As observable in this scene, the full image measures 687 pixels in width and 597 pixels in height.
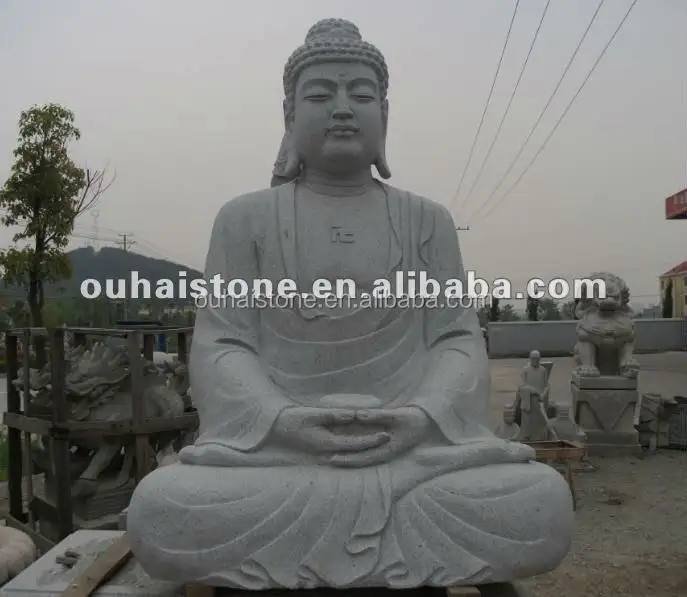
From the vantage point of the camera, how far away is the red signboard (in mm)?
18516

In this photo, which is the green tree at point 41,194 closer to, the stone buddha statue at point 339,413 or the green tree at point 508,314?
the stone buddha statue at point 339,413

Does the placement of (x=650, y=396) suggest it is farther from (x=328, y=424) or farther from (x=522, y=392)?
(x=328, y=424)

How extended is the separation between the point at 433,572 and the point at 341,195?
6.24 feet

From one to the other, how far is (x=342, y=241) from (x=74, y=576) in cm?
200

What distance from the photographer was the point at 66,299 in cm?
1684

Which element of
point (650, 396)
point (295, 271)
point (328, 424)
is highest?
point (295, 271)

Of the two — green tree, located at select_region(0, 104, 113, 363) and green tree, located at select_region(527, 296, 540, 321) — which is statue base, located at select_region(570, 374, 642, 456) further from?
green tree, located at select_region(527, 296, 540, 321)

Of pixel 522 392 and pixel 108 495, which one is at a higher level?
pixel 522 392

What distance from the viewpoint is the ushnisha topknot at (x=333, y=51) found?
3.51m

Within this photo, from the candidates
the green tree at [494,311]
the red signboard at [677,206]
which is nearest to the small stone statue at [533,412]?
the red signboard at [677,206]

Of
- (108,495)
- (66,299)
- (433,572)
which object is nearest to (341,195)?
(433,572)

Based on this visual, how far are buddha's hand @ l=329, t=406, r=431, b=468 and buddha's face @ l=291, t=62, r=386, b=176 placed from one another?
135 cm

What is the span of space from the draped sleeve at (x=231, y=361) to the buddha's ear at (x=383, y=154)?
0.67 metres

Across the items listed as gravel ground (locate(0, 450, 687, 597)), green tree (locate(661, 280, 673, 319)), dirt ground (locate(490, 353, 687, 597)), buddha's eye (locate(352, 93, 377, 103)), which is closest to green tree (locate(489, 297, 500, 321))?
green tree (locate(661, 280, 673, 319))
